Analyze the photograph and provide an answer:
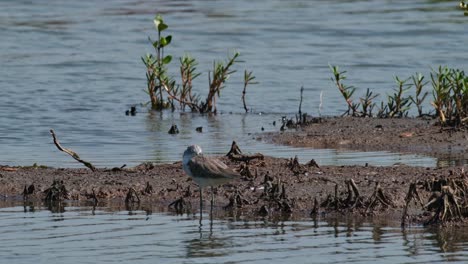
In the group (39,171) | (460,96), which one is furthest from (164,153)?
(460,96)

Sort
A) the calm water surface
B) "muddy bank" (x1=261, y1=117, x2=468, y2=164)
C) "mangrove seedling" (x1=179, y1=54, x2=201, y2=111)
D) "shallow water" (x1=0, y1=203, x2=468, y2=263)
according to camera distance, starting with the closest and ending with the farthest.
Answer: "shallow water" (x1=0, y1=203, x2=468, y2=263) < the calm water surface < "muddy bank" (x1=261, y1=117, x2=468, y2=164) < "mangrove seedling" (x1=179, y1=54, x2=201, y2=111)

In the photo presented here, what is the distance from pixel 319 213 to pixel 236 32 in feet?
51.5

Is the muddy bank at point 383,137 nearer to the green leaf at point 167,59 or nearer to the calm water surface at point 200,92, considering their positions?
the calm water surface at point 200,92

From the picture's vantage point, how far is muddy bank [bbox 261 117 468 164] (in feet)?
44.5

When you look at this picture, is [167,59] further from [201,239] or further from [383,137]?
[201,239]

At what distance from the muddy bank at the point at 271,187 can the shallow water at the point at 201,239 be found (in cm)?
28

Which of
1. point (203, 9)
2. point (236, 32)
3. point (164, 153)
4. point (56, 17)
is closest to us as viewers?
point (164, 153)

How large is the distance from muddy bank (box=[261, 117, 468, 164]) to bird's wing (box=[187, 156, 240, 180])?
3652 mm

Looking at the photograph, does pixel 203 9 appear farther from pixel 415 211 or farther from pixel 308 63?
pixel 415 211

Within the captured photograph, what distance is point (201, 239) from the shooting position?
360 inches

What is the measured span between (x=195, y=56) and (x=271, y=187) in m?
12.5

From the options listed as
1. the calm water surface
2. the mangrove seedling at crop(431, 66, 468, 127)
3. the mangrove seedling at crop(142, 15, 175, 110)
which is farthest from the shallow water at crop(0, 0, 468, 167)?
the mangrove seedling at crop(431, 66, 468, 127)

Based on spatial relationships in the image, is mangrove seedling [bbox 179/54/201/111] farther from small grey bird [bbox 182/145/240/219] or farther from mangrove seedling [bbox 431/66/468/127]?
small grey bird [bbox 182/145/240/219]

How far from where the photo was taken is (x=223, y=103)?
60.2ft
